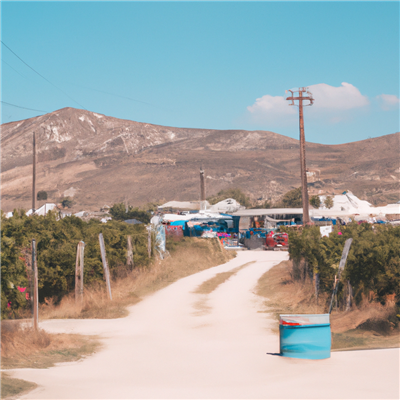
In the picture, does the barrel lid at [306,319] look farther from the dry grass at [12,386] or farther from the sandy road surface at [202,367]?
the dry grass at [12,386]

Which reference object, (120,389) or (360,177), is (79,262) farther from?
(360,177)

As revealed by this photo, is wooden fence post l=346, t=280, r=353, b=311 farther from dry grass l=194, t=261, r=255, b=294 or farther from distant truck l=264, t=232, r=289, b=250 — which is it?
distant truck l=264, t=232, r=289, b=250

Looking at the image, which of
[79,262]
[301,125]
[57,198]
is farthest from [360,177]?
[79,262]

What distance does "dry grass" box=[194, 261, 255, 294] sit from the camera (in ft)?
71.5

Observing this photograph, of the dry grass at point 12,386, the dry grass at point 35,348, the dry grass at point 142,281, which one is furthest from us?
the dry grass at point 142,281

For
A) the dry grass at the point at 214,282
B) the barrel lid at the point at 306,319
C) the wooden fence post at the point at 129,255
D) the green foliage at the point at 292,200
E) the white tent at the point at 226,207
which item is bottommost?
the dry grass at the point at 214,282

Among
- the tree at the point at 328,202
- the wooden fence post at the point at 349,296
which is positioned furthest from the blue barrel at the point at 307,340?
the tree at the point at 328,202

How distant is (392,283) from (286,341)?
14.2ft

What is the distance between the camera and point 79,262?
1862cm

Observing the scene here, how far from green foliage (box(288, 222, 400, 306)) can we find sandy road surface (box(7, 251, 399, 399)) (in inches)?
99.0

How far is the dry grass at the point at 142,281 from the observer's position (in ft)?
56.0

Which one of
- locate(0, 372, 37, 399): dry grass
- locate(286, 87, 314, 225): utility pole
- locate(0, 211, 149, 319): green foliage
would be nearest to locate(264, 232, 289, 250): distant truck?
locate(286, 87, 314, 225): utility pole

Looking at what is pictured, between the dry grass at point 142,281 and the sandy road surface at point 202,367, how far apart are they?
147 centimetres

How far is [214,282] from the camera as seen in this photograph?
24047 millimetres
